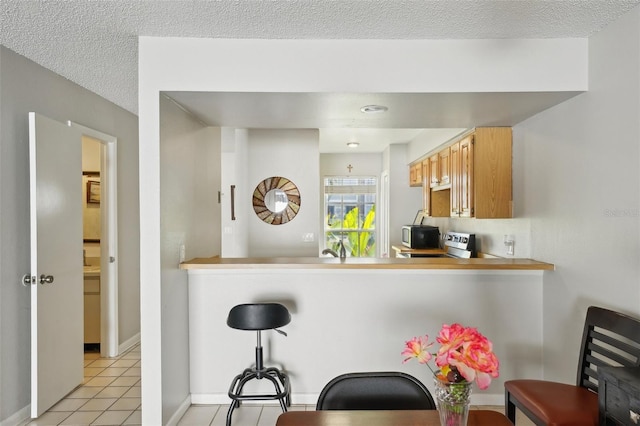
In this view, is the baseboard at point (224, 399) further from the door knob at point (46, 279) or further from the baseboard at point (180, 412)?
the door knob at point (46, 279)

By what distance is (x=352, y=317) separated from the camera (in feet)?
9.56

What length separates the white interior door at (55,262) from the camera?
267 centimetres

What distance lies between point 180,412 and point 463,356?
2347 millimetres

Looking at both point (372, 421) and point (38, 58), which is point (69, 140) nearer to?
point (38, 58)

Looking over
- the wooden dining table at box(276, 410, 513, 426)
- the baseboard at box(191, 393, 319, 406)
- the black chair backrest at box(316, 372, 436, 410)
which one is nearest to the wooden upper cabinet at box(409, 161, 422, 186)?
the baseboard at box(191, 393, 319, 406)

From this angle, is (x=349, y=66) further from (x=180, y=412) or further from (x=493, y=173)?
(x=180, y=412)

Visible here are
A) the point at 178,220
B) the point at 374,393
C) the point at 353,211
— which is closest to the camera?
the point at 374,393

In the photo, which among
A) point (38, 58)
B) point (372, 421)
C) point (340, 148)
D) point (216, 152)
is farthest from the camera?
point (340, 148)

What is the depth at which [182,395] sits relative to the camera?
278 cm

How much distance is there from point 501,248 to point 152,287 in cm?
296

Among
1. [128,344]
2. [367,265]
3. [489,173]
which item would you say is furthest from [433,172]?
[128,344]

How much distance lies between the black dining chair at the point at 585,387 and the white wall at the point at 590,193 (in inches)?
6.3

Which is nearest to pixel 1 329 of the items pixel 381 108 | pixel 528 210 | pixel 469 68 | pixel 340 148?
pixel 381 108

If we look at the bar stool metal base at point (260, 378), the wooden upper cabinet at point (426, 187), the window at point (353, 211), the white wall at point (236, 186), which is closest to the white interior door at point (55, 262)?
the bar stool metal base at point (260, 378)
